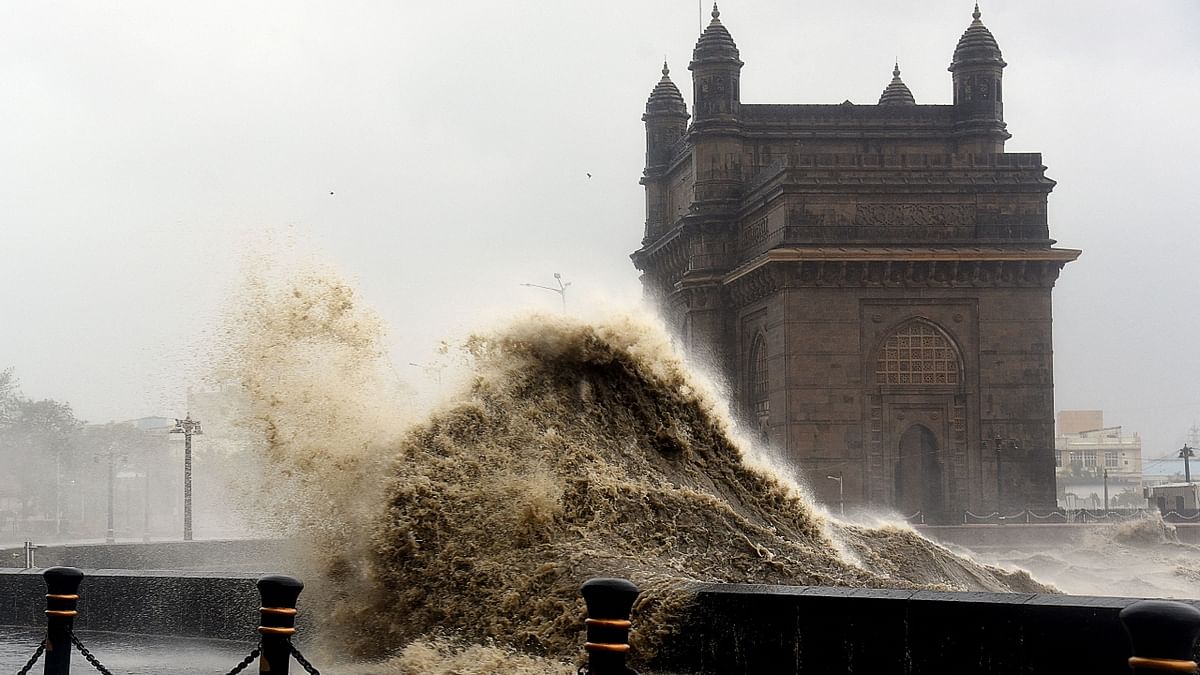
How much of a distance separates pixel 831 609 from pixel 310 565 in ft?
15.1

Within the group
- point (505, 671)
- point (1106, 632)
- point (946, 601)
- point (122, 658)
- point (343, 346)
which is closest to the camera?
point (1106, 632)

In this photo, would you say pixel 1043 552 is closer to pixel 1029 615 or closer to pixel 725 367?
pixel 725 367

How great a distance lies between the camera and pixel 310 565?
10688mm

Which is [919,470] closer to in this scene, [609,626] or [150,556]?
[150,556]

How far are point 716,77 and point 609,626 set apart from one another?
43.3 m

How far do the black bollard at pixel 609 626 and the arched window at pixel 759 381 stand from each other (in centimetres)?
3722

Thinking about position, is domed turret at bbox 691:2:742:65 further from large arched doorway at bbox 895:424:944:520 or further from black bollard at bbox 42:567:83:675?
black bollard at bbox 42:567:83:675

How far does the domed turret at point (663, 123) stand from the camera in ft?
184

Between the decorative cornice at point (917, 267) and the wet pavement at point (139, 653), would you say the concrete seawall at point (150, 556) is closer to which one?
the wet pavement at point (139, 653)

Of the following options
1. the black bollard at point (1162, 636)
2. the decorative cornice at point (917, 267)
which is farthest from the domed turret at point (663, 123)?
the black bollard at point (1162, 636)

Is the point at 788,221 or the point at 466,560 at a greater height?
the point at 788,221

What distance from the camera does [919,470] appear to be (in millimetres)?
41500

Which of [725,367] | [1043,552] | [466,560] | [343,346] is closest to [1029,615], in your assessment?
[466,560]

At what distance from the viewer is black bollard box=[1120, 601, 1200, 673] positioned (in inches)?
165
